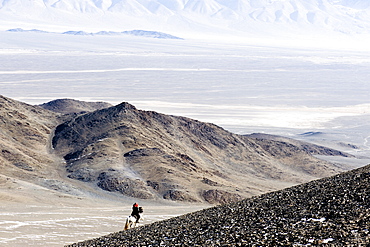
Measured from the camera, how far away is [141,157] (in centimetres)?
6644

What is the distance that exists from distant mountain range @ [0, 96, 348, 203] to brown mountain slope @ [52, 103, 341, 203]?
0.09m

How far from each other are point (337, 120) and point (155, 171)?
101 metres

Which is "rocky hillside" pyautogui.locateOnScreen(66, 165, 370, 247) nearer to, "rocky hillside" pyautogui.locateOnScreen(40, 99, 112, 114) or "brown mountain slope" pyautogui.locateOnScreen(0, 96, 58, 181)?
"brown mountain slope" pyautogui.locateOnScreen(0, 96, 58, 181)

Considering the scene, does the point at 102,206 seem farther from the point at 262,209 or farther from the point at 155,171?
the point at 262,209

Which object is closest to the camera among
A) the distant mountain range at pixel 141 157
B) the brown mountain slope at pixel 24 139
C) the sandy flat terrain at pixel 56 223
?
the sandy flat terrain at pixel 56 223

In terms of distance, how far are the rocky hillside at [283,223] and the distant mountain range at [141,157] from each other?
33.6 metres

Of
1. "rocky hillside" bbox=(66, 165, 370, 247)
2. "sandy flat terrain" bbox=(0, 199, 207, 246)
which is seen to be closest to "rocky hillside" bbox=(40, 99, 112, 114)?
"sandy flat terrain" bbox=(0, 199, 207, 246)

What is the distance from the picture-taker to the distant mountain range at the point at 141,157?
58656 mm

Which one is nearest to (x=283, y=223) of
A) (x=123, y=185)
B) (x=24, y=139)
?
(x=123, y=185)

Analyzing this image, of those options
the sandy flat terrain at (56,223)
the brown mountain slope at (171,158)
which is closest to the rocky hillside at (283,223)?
the sandy flat terrain at (56,223)

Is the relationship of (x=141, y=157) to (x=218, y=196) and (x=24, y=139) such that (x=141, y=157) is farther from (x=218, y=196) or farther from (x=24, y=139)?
(x=24, y=139)

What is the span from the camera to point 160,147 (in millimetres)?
72312

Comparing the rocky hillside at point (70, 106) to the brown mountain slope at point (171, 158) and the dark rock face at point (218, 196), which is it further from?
the dark rock face at point (218, 196)

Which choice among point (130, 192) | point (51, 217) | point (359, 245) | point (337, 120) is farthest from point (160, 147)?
point (337, 120)
